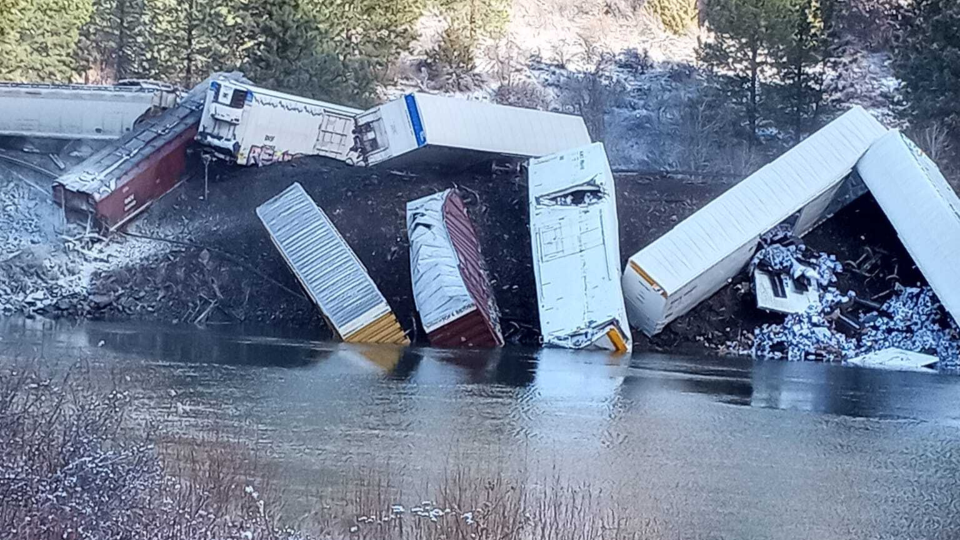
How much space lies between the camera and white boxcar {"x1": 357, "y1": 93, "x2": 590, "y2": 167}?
32.6m

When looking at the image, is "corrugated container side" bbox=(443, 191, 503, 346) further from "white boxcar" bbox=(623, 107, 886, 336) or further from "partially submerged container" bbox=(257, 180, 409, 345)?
"white boxcar" bbox=(623, 107, 886, 336)

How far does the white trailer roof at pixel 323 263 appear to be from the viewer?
28.2m

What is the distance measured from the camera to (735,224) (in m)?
29.6

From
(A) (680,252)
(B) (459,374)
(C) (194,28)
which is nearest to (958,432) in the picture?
(B) (459,374)

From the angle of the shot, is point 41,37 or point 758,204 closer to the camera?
point 758,204

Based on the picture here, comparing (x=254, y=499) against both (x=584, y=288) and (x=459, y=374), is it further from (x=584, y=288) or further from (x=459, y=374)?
(x=584, y=288)

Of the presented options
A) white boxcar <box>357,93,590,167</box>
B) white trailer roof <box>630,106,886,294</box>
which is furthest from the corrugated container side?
white trailer roof <box>630,106,886,294</box>

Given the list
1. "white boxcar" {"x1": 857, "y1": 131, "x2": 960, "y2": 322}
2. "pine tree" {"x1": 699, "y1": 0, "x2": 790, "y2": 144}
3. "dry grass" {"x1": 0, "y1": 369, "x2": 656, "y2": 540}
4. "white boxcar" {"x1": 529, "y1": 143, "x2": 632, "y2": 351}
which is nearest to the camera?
"dry grass" {"x1": 0, "y1": 369, "x2": 656, "y2": 540}

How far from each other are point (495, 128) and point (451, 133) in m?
1.77

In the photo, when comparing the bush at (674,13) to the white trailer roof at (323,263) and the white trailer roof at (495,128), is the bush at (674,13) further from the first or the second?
the white trailer roof at (323,263)

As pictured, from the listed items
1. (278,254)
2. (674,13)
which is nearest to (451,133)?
(278,254)

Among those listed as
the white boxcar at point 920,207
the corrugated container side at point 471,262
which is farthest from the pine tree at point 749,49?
the corrugated container side at point 471,262

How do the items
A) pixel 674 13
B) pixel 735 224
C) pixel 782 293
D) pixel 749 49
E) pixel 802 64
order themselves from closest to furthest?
pixel 735 224 → pixel 782 293 → pixel 802 64 → pixel 749 49 → pixel 674 13

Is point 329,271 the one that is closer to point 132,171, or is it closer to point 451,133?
point 451,133
